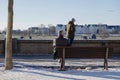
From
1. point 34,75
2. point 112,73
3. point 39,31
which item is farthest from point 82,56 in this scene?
point 39,31

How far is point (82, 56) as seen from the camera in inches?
504

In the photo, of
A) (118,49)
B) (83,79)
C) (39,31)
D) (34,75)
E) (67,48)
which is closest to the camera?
(83,79)

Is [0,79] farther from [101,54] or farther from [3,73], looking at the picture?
[101,54]

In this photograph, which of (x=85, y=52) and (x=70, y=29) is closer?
(x=85, y=52)

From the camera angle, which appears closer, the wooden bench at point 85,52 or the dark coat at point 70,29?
the wooden bench at point 85,52

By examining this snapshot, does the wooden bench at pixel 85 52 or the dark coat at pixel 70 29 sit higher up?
the dark coat at pixel 70 29

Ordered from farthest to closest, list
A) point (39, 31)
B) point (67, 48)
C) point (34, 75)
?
point (39, 31)
point (67, 48)
point (34, 75)

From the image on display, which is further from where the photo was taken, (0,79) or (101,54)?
(101,54)

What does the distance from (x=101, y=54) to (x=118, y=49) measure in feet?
26.9

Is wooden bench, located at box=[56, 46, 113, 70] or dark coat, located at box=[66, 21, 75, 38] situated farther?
dark coat, located at box=[66, 21, 75, 38]

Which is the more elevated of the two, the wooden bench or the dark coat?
the dark coat

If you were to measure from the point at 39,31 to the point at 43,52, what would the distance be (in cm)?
13514

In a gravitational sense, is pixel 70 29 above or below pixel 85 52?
above

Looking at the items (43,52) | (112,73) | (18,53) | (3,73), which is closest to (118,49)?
(43,52)
